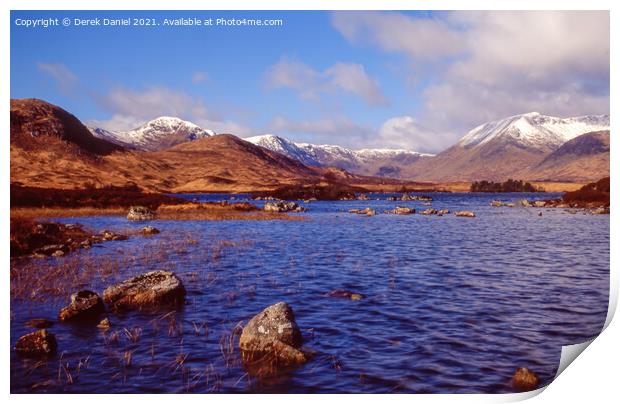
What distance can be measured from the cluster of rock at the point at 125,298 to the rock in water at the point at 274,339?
508 centimetres

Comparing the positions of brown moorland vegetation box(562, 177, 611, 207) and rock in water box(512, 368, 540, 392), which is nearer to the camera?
rock in water box(512, 368, 540, 392)

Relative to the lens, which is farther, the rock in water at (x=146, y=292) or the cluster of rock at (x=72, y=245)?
the cluster of rock at (x=72, y=245)

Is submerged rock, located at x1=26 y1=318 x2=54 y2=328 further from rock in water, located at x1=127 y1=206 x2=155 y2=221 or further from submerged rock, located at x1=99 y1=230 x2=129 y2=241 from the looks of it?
rock in water, located at x1=127 y1=206 x2=155 y2=221

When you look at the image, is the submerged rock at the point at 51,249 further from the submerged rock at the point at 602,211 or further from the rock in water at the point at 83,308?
the submerged rock at the point at 602,211

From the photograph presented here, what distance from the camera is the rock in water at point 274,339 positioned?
13422 mm

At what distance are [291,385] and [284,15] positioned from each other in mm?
11257

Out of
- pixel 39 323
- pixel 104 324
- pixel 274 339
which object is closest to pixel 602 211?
pixel 274 339

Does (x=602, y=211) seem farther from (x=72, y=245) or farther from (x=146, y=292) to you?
(x=146, y=292)

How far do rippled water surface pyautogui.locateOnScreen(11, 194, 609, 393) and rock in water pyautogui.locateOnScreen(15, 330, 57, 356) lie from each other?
26cm

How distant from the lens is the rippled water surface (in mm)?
12617

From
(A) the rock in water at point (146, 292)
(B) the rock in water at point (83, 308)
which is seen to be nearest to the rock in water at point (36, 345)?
(B) the rock in water at point (83, 308)

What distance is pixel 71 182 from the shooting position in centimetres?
5988

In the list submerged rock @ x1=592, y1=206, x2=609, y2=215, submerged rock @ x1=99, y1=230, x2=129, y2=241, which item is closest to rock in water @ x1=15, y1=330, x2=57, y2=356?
submerged rock @ x1=99, y1=230, x2=129, y2=241
